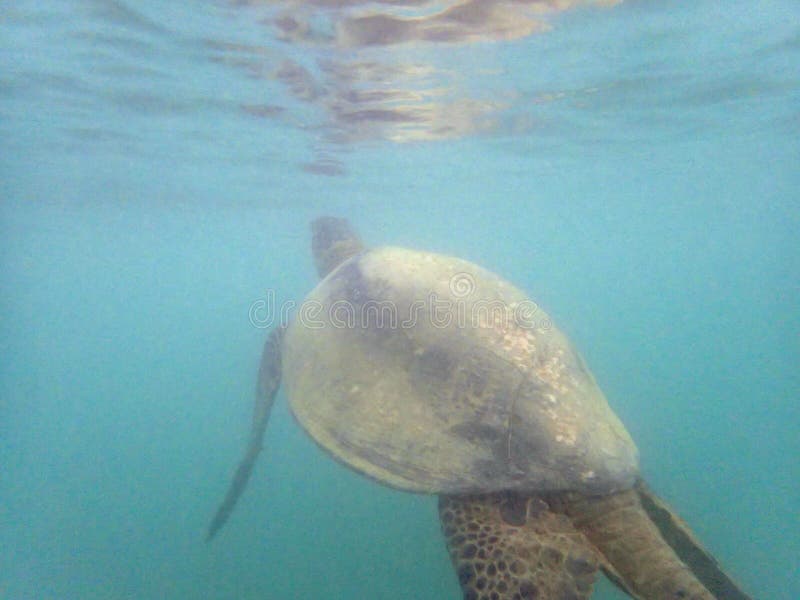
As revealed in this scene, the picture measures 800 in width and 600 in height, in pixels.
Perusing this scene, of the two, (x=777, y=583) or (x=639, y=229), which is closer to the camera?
(x=777, y=583)

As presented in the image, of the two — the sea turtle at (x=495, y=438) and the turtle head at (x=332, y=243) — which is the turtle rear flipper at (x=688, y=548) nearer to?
the sea turtle at (x=495, y=438)

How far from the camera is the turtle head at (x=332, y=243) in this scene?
25.5ft

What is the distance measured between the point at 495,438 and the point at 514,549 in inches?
27.0

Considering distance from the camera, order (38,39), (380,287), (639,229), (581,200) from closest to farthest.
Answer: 1. (380,287)
2. (38,39)
3. (581,200)
4. (639,229)

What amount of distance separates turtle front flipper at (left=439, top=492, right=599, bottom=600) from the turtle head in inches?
199

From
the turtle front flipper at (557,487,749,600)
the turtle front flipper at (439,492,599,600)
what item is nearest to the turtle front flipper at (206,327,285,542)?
the turtle front flipper at (439,492,599,600)

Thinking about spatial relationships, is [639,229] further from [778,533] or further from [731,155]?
[778,533]

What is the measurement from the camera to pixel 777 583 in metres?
11.9

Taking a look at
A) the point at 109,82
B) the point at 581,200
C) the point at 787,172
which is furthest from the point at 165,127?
the point at 787,172

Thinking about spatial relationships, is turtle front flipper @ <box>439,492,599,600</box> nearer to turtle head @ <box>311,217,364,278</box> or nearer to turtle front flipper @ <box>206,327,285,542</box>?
turtle front flipper @ <box>206,327,285,542</box>

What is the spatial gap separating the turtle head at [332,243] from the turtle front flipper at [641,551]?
212 inches

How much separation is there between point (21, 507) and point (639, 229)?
6368 centimetres

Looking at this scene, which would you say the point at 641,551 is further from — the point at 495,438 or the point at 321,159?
the point at 321,159

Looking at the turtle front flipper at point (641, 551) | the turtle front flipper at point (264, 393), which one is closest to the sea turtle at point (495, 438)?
the turtle front flipper at point (641, 551)
